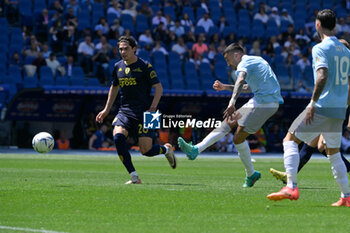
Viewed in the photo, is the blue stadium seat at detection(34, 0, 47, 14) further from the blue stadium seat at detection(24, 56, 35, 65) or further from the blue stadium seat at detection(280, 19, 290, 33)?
the blue stadium seat at detection(280, 19, 290, 33)

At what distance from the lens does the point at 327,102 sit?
8.26 metres

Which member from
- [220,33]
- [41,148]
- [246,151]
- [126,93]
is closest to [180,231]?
[246,151]

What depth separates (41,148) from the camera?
43.4ft

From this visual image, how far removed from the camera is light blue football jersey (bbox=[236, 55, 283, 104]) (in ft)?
35.6

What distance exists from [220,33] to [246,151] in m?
21.2

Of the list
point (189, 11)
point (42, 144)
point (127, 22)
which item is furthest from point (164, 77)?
point (42, 144)

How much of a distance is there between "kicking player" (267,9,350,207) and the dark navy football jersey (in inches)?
164

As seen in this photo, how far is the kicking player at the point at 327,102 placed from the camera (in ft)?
26.6

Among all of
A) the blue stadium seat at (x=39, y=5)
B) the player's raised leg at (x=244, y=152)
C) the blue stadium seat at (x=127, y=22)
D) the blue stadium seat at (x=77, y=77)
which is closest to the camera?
the player's raised leg at (x=244, y=152)

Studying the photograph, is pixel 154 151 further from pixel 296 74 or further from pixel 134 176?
pixel 296 74

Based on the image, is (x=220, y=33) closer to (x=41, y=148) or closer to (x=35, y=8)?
(x=35, y=8)

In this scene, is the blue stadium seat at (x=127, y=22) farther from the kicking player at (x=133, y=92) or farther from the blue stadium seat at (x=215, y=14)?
the kicking player at (x=133, y=92)

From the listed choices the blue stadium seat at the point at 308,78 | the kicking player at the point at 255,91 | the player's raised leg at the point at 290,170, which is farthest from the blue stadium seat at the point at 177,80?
the player's raised leg at the point at 290,170

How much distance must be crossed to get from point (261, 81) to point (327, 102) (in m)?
2.75
